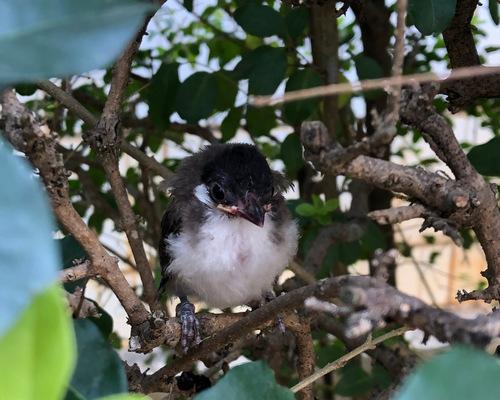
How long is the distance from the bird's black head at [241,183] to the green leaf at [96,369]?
0.61 meters

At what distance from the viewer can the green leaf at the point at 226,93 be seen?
1269 millimetres

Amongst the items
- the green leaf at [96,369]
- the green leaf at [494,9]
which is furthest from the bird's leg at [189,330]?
the green leaf at [494,9]

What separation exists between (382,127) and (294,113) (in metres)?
0.68

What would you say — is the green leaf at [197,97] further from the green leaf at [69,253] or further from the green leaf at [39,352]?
the green leaf at [39,352]

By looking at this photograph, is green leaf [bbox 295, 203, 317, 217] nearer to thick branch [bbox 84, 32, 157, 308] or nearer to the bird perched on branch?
the bird perched on branch

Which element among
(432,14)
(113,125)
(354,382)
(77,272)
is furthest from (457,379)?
(354,382)

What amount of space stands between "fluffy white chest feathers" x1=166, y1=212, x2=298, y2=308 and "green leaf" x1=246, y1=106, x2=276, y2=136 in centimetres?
24

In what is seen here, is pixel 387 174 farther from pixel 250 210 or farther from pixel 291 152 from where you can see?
pixel 291 152

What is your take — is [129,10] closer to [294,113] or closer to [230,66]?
[294,113]

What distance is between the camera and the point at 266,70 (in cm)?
111

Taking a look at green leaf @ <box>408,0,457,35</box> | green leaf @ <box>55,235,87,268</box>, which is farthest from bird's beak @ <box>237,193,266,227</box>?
green leaf @ <box>408,0,457,35</box>

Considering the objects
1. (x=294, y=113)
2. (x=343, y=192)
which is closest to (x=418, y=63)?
(x=343, y=192)

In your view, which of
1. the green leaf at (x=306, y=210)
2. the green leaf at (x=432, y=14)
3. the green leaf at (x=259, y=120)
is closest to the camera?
the green leaf at (x=432, y=14)

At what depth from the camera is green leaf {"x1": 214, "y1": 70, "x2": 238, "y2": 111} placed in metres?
1.27
